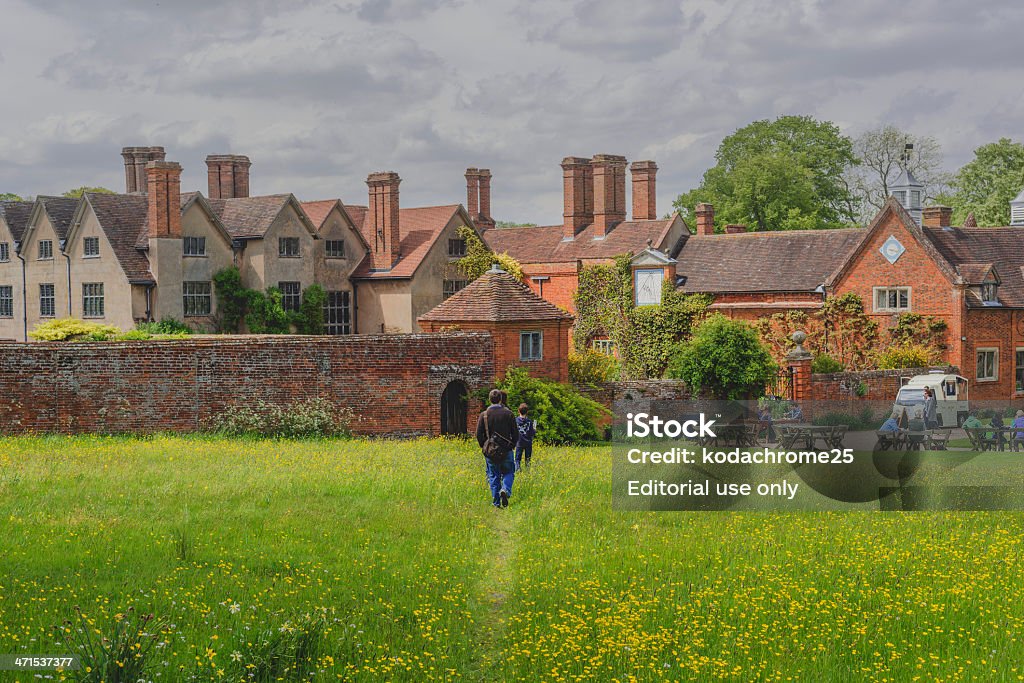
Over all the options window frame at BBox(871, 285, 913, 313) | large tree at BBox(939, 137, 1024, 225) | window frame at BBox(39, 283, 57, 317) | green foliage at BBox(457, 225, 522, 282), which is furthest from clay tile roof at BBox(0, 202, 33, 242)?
large tree at BBox(939, 137, 1024, 225)

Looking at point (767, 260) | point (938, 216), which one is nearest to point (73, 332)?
point (767, 260)

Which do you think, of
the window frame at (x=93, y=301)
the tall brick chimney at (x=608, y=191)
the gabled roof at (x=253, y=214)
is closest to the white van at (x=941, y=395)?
the tall brick chimney at (x=608, y=191)

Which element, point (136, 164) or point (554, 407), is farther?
point (136, 164)

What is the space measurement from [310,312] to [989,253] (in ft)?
83.7

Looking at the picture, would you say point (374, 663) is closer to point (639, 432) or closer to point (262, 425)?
point (262, 425)

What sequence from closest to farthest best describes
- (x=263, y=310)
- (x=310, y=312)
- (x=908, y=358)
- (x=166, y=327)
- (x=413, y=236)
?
(x=908, y=358), (x=166, y=327), (x=263, y=310), (x=310, y=312), (x=413, y=236)

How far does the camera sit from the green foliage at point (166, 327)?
4119cm

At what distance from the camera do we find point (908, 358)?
39125mm

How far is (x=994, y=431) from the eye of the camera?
26609mm

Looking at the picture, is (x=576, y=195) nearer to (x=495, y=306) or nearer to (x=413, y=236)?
(x=413, y=236)

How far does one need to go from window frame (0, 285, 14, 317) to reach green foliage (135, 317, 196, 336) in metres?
8.17

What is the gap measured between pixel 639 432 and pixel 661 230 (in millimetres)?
18964

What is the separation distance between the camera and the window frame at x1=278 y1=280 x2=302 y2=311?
4538 centimetres

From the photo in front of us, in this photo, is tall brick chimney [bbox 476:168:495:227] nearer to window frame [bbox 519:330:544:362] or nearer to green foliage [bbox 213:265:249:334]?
green foliage [bbox 213:265:249:334]
